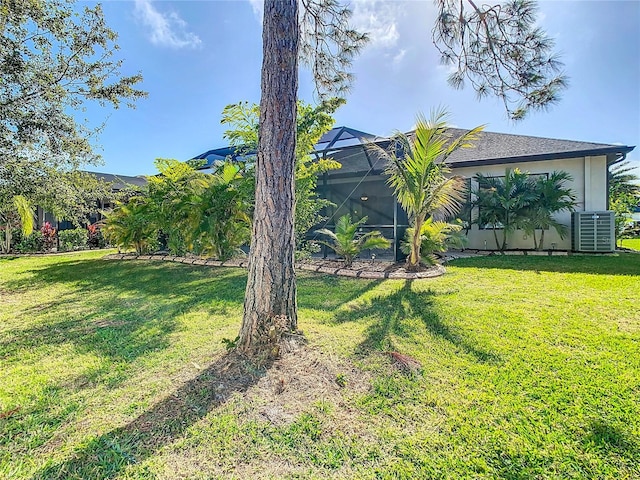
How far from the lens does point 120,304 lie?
5258mm

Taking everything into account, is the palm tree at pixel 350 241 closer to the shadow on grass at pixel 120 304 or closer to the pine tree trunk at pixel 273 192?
the shadow on grass at pixel 120 304

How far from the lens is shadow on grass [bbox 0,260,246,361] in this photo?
145 inches

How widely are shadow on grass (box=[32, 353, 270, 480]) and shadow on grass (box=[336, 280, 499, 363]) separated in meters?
1.21

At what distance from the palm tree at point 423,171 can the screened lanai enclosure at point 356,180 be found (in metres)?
1.24

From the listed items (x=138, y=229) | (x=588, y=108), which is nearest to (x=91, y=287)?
(x=138, y=229)

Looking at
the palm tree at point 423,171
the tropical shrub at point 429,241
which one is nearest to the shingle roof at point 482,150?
the palm tree at point 423,171

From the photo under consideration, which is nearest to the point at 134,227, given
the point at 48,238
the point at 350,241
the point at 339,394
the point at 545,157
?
the point at 350,241

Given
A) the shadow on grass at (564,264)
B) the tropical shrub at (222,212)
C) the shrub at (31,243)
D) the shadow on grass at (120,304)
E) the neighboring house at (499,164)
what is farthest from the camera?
the shrub at (31,243)

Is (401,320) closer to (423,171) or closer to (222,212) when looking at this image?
(423,171)

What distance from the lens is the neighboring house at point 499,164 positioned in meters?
9.58

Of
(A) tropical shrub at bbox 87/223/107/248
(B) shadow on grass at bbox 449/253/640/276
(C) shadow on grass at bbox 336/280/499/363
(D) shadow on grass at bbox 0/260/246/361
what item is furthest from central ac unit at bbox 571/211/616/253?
(A) tropical shrub at bbox 87/223/107/248

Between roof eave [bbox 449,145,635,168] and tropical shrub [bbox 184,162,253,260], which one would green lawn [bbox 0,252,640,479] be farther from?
roof eave [bbox 449,145,635,168]

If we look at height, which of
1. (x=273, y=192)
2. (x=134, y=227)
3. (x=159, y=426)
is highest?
(x=273, y=192)

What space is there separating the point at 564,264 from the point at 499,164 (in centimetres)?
456
